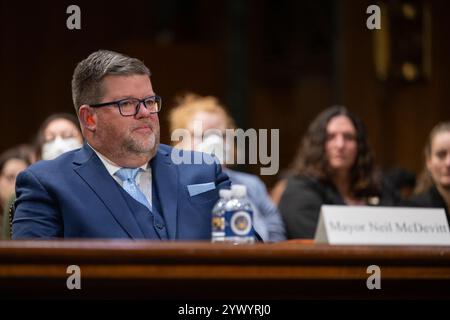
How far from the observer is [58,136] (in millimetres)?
3441

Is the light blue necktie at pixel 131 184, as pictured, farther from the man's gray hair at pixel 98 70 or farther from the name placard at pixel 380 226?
the name placard at pixel 380 226

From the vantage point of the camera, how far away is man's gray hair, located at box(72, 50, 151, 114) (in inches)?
88.0

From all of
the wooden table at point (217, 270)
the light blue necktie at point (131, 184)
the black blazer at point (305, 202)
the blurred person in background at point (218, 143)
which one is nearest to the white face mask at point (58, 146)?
the blurred person in background at point (218, 143)

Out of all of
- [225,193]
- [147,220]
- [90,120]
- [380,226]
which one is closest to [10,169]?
[90,120]

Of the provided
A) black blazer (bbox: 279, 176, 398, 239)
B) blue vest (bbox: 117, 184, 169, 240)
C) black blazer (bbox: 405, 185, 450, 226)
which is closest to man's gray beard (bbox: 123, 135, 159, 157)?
blue vest (bbox: 117, 184, 169, 240)

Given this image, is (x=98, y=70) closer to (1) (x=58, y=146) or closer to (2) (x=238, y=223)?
(2) (x=238, y=223)

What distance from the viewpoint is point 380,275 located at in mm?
Answer: 1808

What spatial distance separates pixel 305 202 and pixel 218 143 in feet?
1.49

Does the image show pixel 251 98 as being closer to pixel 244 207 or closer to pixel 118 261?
pixel 244 207

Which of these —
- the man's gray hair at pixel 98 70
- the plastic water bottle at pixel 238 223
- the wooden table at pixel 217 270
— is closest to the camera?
the wooden table at pixel 217 270

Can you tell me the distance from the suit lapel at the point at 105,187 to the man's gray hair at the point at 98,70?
0.53ft

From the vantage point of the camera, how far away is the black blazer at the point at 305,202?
137 inches

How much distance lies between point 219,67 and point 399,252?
17.1 feet

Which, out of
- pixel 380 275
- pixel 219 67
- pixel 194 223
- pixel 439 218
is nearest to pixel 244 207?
pixel 194 223
